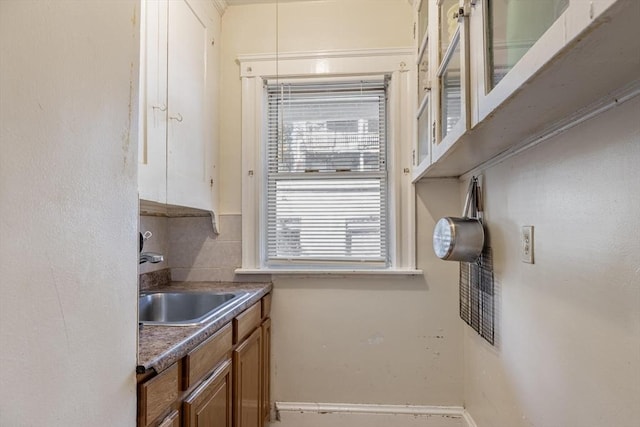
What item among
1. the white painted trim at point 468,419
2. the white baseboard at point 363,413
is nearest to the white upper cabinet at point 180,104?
the white baseboard at point 363,413

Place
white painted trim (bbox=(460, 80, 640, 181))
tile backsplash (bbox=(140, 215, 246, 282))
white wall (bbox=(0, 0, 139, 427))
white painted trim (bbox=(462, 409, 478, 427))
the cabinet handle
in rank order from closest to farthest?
white wall (bbox=(0, 0, 139, 427)) → white painted trim (bbox=(460, 80, 640, 181)) → the cabinet handle → white painted trim (bbox=(462, 409, 478, 427)) → tile backsplash (bbox=(140, 215, 246, 282))

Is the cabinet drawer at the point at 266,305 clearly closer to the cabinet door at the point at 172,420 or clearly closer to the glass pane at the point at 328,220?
the glass pane at the point at 328,220

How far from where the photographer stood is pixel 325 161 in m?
2.25

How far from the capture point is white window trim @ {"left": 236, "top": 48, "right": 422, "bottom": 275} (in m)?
2.16

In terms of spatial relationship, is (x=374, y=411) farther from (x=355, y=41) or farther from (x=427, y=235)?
(x=355, y=41)

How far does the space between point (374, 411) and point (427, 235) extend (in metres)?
1.07

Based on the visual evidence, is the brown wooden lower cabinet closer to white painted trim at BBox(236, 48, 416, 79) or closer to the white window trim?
the white window trim

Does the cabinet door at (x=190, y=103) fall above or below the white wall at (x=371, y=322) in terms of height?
above

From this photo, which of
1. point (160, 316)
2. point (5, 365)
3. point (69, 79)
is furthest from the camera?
point (160, 316)

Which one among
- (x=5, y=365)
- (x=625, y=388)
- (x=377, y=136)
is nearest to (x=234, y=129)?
(x=377, y=136)

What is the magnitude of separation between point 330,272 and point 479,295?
31.7 inches

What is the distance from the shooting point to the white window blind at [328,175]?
7.29ft

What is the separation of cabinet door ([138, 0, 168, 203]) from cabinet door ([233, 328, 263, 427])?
76 centimetres

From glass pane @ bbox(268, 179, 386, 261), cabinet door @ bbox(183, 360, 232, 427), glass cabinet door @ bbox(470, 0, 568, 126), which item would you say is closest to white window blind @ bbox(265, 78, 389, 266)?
glass pane @ bbox(268, 179, 386, 261)
